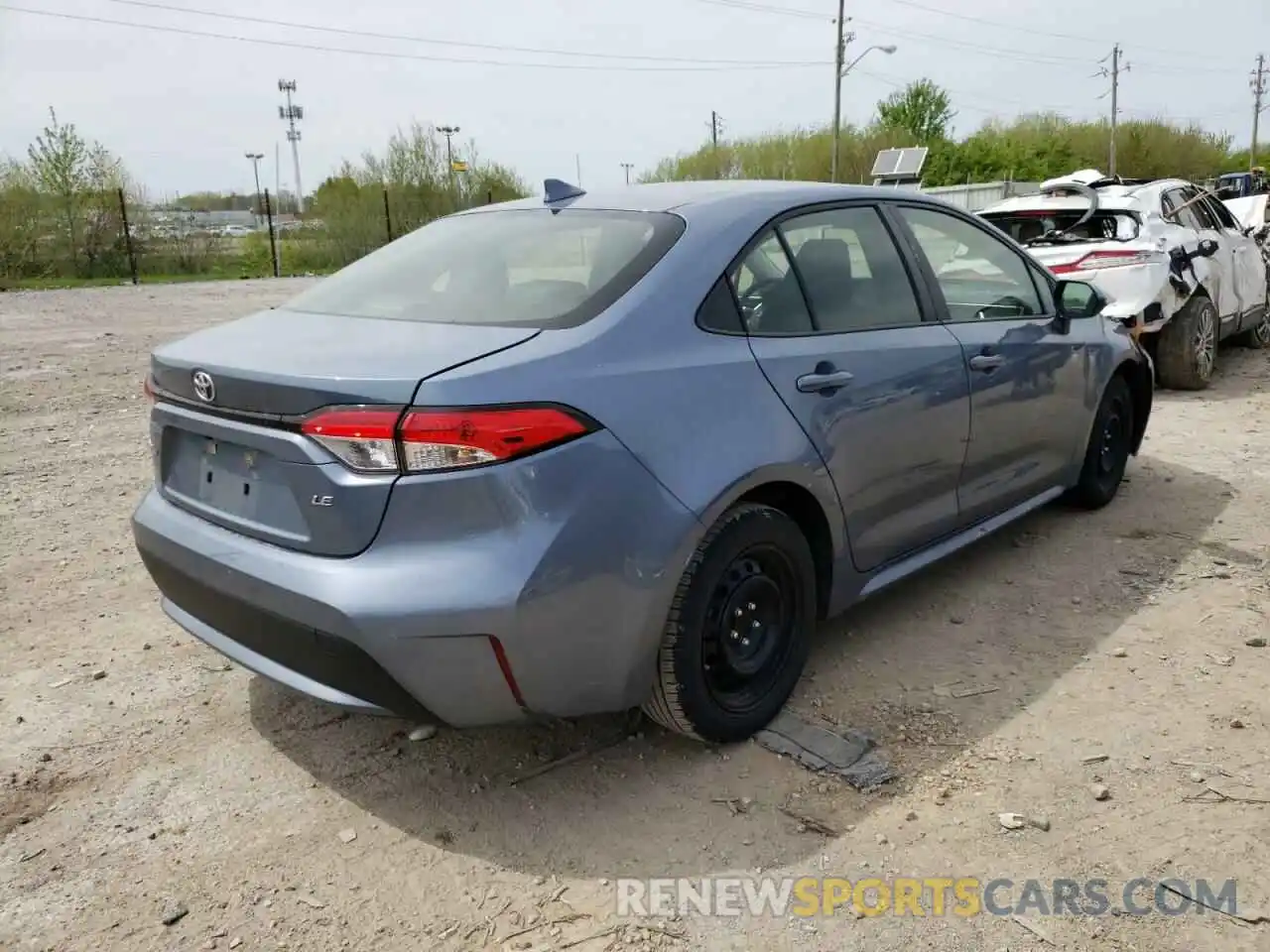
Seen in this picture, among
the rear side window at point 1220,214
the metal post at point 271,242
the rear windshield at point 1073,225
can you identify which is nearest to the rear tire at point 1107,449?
the rear windshield at point 1073,225

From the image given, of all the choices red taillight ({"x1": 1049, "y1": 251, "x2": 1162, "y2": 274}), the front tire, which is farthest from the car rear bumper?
red taillight ({"x1": 1049, "y1": 251, "x2": 1162, "y2": 274})

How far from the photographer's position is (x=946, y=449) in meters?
3.53

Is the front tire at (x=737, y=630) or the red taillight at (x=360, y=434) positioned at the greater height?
the red taillight at (x=360, y=434)

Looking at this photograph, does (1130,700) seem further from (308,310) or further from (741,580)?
(308,310)

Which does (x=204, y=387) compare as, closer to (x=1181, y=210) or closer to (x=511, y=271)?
(x=511, y=271)

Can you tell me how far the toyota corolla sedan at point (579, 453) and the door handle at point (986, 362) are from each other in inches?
0.4

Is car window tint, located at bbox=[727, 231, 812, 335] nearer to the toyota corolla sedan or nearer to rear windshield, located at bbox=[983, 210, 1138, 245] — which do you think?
the toyota corolla sedan

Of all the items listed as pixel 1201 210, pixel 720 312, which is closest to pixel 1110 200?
pixel 1201 210

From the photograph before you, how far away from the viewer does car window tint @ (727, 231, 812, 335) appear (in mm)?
2904

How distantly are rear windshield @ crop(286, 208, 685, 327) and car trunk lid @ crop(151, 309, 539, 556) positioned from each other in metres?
0.13

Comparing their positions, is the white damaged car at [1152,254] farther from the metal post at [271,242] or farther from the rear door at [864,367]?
the metal post at [271,242]

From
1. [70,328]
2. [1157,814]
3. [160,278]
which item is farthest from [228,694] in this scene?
[160,278]

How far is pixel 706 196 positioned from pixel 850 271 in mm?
566

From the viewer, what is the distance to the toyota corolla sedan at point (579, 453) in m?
2.27
